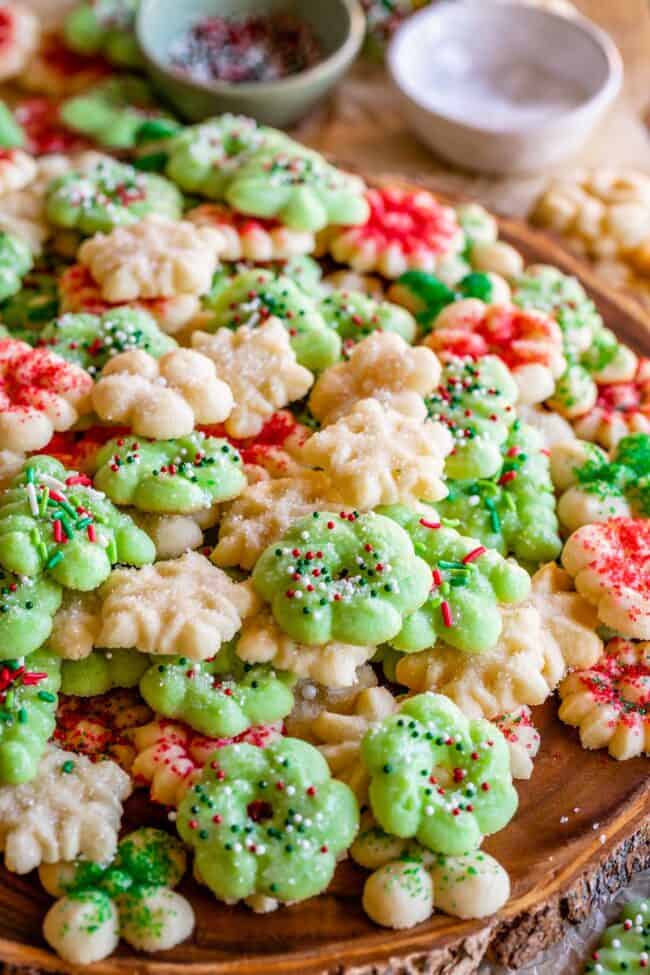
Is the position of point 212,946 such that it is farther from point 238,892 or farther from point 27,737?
point 27,737

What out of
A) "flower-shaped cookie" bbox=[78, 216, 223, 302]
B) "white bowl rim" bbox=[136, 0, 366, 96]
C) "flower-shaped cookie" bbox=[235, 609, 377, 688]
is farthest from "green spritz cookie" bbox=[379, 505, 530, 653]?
"white bowl rim" bbox=[136, 0, 366, 96]

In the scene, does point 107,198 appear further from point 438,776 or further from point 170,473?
point 438,776

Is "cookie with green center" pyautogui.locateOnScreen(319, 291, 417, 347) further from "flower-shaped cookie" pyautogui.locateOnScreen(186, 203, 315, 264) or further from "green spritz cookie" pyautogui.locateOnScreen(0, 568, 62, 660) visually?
"green spritz cookie" pyautogui.locateOnScreen(0, 568, 62, 660)

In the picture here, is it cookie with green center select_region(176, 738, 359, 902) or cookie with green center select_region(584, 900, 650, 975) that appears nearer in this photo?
cookie with green center select_region(176, 738, 359, 902)

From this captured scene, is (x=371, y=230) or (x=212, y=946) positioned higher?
(x=371, y=230)

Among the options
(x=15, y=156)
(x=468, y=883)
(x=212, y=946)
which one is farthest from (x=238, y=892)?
(x=15, y=156)
